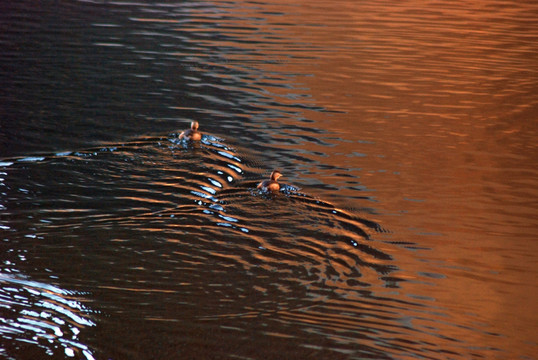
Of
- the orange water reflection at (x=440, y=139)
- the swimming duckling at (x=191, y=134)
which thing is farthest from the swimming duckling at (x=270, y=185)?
the swimming duckling at (x=191, y=134)

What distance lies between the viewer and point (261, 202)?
885cm

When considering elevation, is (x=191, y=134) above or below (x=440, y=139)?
below

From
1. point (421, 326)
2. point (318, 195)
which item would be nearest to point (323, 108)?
point (318, 195)

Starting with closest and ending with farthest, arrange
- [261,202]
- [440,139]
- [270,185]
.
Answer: [261,202] < [270,185] < [440,139]

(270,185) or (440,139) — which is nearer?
(270,185)

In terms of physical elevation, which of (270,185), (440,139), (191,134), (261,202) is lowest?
(261,202)

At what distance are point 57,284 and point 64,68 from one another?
956cm

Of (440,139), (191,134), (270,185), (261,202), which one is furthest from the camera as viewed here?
(440,139)

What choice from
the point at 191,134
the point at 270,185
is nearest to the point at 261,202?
the point at 270,185

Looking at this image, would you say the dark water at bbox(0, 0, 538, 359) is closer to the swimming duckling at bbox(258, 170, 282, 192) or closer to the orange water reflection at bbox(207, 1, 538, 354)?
the orange water reflection at bbox(207, 1, 538, 354)

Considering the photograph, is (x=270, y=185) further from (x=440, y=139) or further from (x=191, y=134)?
(x=440, y=139)

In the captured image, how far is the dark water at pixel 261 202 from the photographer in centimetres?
615

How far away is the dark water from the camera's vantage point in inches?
242

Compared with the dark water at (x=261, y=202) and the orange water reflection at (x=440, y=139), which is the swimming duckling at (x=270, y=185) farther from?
the orange water reflection at (x=440, y=139)
